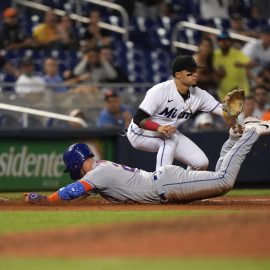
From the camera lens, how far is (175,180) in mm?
9406

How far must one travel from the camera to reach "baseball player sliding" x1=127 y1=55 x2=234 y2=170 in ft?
34.8

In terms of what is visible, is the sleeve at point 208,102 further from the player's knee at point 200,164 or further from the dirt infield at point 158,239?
the dirt infield at point 158,239

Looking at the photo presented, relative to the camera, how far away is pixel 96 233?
23.1ft

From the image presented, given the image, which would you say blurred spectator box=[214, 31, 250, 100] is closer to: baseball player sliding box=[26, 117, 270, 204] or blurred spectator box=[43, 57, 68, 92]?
blurred spectator box=[43, 57, 68, 92]

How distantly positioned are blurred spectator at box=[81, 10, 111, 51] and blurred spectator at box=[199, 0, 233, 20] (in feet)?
8.89

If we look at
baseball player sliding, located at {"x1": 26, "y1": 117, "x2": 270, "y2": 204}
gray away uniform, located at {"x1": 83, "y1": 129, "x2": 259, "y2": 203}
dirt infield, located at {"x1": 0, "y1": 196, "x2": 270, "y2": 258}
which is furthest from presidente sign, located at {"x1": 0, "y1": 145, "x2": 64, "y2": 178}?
dirt infield, located at {"x1": 0, "y1": 196, "x2": 270, "y2": 258}

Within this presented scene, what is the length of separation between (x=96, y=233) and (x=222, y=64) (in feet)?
27.9

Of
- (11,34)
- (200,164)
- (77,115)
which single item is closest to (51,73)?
(77,115)

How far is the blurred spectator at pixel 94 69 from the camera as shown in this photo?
1521 centimetres

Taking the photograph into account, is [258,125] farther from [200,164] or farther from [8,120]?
[8,120]

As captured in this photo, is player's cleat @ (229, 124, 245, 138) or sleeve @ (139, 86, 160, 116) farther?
sleeve @ (139, 86, 160, 116)

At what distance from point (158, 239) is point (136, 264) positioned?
3.39 ft

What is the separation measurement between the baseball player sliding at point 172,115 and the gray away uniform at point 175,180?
1.05 meters

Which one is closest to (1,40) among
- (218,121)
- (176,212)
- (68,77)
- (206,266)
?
(68,77)
